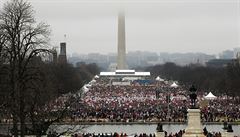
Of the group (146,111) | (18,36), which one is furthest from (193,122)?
(146,111)

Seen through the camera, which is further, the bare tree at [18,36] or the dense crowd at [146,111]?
the dense crowd at [146,111]

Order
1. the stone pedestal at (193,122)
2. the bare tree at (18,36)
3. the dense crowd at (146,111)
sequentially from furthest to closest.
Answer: the dense crowd at (146,111) < the bare tree at (18,36) < the stone pedestal at (193,122)

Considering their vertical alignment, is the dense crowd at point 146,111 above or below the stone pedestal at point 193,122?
below

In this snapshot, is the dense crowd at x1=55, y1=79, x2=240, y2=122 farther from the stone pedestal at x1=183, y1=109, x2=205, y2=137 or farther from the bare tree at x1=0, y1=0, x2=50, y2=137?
the stone pedestal at x1=183, y1=109, x2=205, y2=137

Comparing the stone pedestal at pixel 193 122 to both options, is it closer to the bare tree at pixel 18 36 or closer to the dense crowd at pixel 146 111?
the bare tree at pixel 18 36

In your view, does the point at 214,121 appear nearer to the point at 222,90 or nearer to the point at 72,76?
the point at 222,90

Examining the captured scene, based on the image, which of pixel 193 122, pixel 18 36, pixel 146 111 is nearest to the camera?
pixel 193 122

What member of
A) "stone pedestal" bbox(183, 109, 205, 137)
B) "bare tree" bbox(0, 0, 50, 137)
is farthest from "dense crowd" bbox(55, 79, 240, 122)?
"stone pedestal" bbox(183, 109, 205, 137)

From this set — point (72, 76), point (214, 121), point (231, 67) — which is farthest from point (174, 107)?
point (72, 76)

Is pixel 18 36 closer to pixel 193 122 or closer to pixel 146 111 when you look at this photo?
pixel 193 122

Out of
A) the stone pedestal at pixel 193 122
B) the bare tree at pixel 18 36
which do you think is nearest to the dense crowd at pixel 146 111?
the bare tree at pixel 18 36

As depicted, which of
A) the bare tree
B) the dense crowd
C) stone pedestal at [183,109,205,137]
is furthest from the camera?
the dense crowd

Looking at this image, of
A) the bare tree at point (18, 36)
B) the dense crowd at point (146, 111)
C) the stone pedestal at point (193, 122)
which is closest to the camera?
the stone pedestal at point (193, 122)
